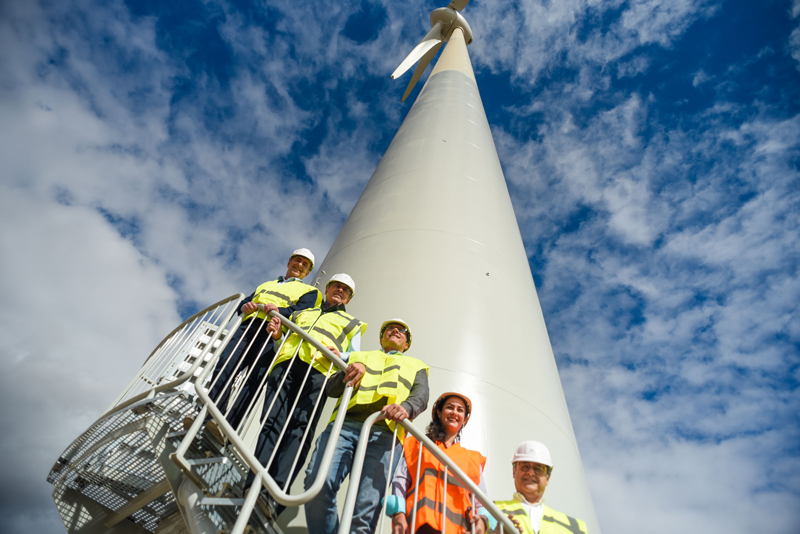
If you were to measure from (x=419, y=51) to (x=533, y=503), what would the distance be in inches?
660

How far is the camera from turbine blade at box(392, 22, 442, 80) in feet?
47.7

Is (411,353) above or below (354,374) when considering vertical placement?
above

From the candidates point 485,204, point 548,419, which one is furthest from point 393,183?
point 548,419

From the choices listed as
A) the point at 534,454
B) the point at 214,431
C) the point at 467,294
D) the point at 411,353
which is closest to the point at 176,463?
the point at 214,431

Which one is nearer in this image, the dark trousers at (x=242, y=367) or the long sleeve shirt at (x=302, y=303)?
the dark trousers at (x=242, y=367)

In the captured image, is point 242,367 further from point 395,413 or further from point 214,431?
point 395,413

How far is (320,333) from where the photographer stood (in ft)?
12.5

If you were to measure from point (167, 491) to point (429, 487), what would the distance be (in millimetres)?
3242

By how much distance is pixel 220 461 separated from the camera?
9.22ft

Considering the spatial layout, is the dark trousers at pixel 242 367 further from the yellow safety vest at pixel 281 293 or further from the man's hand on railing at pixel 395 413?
the man's hand on railing at pixel 395 413

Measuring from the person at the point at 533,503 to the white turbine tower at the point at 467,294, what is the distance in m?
0.39

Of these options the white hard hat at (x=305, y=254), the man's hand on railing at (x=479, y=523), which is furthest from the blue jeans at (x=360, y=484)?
the white hard hat at (x=305, y=254)

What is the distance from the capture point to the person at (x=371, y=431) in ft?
8.87

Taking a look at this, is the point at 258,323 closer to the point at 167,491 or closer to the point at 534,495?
the point at 167,491
